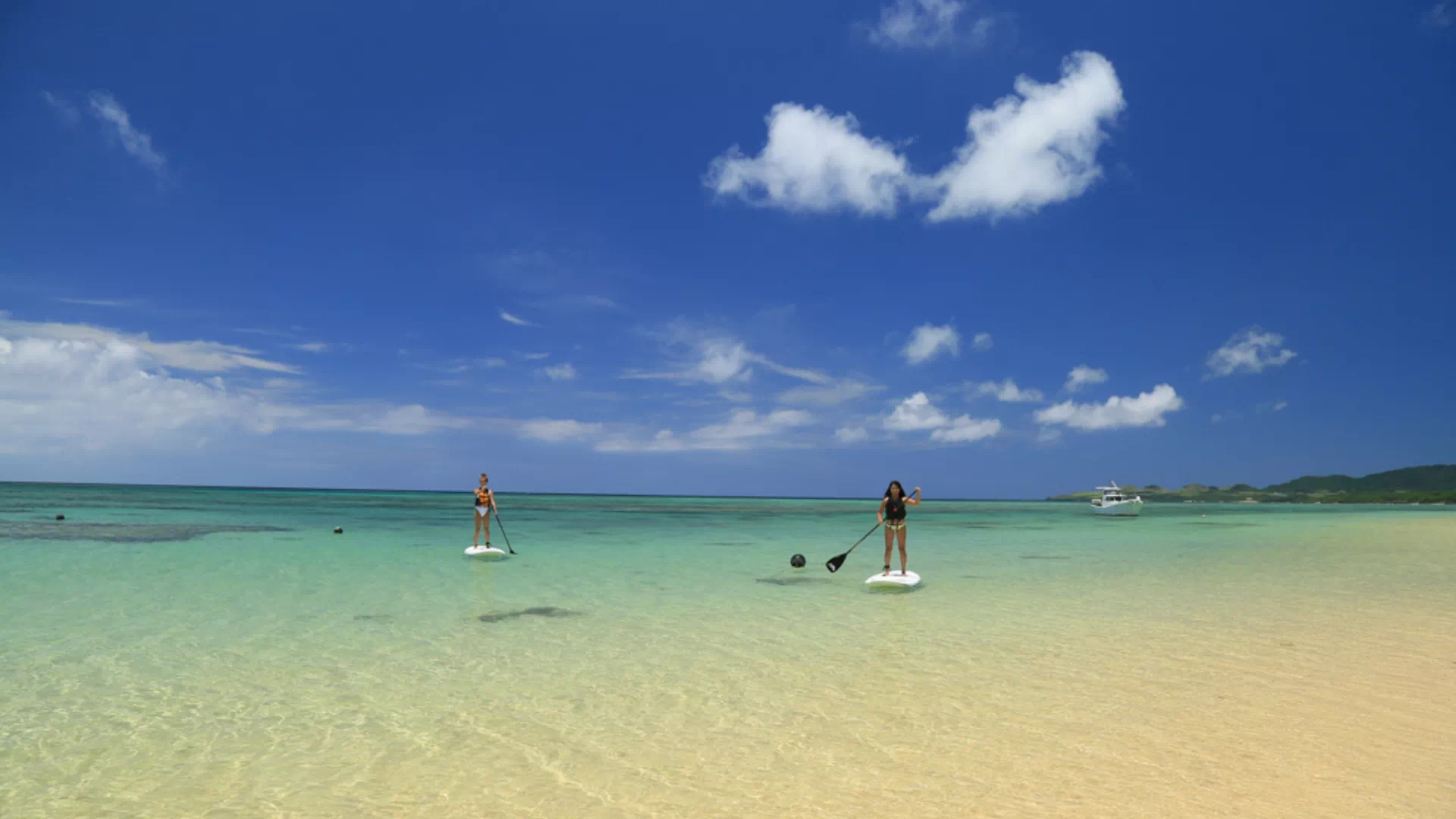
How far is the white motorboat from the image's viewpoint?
8200 centimetres

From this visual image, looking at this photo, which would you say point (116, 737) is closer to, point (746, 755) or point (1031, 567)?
point (746, 755)

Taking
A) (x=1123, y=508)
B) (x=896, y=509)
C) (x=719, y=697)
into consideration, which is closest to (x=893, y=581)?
(x=896, y=509)

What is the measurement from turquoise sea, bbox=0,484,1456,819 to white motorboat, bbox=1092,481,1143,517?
64661mm

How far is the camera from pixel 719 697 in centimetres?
953

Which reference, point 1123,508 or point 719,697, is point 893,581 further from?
point 1123,508

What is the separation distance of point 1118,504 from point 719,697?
279ft

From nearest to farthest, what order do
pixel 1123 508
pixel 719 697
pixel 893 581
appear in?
pixel 719 697 < pixel 893 581 < pixel 1123 508

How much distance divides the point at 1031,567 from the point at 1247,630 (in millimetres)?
12130

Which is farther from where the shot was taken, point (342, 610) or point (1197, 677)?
point (342, 610)

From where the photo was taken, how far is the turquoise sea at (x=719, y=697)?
6.56 m

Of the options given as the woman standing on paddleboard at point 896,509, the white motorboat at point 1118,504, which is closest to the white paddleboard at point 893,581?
the woman standing on paddleboard at point 896,509

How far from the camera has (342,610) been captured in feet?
52.1

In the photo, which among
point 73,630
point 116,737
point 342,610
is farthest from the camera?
point 342,610

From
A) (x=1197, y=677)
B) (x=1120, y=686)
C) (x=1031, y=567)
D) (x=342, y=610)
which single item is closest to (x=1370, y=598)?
(x=1031, y=567)
